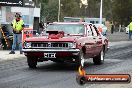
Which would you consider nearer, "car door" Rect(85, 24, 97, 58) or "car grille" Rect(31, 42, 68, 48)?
"car grille" Rect(31, 42, 68, 48)

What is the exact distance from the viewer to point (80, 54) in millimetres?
12078

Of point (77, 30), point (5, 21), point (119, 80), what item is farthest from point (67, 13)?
point (119, 80)

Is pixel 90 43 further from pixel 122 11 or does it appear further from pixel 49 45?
pixel 122 11

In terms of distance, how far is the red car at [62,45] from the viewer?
11.9 metres

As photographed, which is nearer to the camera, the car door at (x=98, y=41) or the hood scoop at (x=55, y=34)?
the hood scoop at (x=55, y=34)

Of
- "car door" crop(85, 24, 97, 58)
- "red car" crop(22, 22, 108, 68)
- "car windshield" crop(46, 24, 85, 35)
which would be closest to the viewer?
"red car" crop(22, 22, 108, 68)

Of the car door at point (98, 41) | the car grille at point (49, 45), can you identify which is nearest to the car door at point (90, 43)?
the car door at point (98, 41)

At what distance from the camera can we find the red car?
39.0 ft

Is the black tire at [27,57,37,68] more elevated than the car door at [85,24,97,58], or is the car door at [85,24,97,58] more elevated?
the car door at [85,24,97,58]

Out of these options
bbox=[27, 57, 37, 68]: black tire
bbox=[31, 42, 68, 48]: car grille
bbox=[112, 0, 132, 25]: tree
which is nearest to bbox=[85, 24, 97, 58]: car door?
bbox=[31, 42, 68, 48]: car grille

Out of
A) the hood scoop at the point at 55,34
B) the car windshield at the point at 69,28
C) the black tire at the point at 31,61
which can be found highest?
the car windshield at the point at 69,28

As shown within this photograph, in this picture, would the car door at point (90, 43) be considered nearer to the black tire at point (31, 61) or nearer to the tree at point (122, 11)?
the black tire at point (31, 61)

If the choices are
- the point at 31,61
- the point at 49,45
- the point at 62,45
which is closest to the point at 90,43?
the point at 62,45

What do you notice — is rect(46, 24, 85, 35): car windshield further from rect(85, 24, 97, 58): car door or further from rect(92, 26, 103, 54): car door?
rect(92, 26, 103, 54): car door
